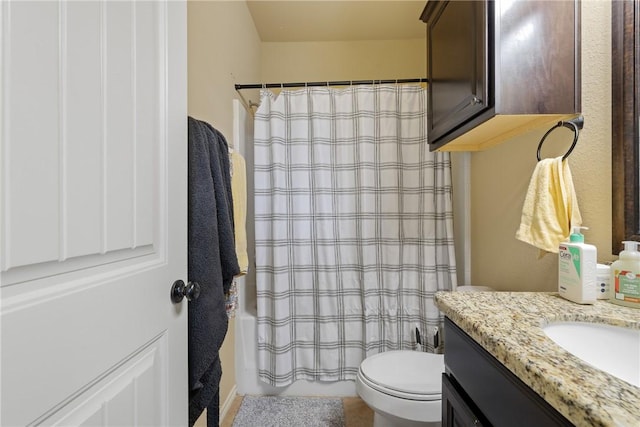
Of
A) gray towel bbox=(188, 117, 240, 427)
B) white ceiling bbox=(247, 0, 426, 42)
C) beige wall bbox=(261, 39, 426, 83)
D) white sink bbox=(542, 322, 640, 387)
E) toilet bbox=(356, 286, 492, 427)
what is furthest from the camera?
beige wall bbox=(261, 39, 426, 83)

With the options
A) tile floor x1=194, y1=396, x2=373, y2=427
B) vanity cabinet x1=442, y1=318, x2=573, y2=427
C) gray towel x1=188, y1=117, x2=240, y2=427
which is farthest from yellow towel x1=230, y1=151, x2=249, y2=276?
tile floor x1=194, y1=396, x2=373, y2=427

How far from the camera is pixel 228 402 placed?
1772 mm

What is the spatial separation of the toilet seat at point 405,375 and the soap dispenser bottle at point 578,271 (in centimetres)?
66

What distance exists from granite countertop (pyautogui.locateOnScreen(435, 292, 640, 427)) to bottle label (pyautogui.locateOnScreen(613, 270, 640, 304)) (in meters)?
0.04

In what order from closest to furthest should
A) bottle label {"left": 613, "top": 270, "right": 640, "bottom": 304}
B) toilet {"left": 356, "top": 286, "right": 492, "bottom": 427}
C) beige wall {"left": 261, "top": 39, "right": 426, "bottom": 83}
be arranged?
bottle label {"left": 613, "top": 270, "right": 640, "bottom": 304}, toilet {"left": 356, "top": 286, "right": 492, "bottom": 427}, beige wall {"left": 261, "top": 39, "right": 426, "bottom": 83}

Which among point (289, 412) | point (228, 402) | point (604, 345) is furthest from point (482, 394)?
point (228, 402)

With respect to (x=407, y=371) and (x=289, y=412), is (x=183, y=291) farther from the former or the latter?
(x=289, y=412)

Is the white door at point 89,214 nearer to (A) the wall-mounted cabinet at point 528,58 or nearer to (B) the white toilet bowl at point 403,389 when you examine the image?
(B) the white toilet bowl at point 403,389

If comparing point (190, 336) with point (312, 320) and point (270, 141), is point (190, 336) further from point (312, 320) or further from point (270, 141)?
point (270, 141)

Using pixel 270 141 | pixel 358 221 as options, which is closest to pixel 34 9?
pixel 270 141

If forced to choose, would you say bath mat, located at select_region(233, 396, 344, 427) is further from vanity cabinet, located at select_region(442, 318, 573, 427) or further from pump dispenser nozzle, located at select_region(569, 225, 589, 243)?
pump dispenser nozzle, located at select_region(569, 225, 589, 243)

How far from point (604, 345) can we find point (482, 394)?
31cm

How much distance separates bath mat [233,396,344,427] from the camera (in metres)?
1.68

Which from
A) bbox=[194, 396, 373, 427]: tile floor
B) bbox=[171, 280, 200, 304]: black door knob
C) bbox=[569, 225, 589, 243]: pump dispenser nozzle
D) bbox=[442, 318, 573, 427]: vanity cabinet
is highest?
bbox=[569, 225, 589, 243]: pump dispenser nozzle
